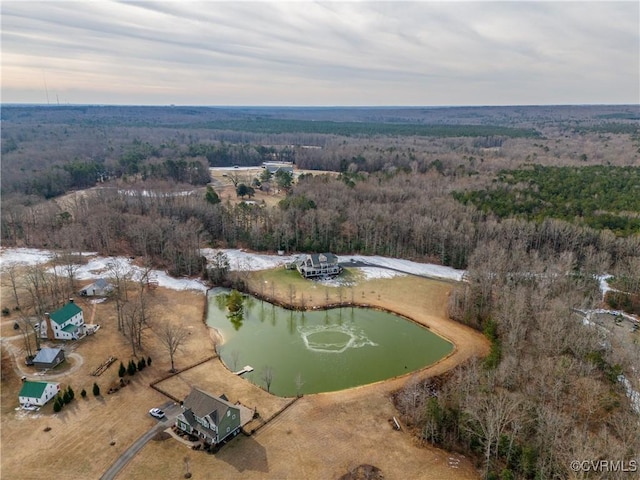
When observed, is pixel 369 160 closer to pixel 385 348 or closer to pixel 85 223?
pixel 85 223

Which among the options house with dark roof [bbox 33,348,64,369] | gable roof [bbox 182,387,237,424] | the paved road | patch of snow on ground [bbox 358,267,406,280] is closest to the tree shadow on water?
gable roof [bbox 182,387,237,424]

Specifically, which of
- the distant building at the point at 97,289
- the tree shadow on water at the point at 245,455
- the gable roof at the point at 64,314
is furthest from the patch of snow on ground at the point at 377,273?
the gable roof at the point at 64,314

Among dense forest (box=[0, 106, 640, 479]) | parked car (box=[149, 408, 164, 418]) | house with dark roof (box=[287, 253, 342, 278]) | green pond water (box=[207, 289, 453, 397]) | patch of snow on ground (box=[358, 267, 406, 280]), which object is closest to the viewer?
dense forest (box=[0, 106, 640, 479])

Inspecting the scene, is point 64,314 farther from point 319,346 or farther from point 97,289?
point 319,346

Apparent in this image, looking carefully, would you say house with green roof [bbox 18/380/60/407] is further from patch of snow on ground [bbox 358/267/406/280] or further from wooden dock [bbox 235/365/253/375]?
patch of snow on ground [bbox 358/267/406/280]

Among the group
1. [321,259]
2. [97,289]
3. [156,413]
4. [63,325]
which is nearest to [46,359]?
[63,325]

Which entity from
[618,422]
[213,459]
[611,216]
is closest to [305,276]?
[213,459]
